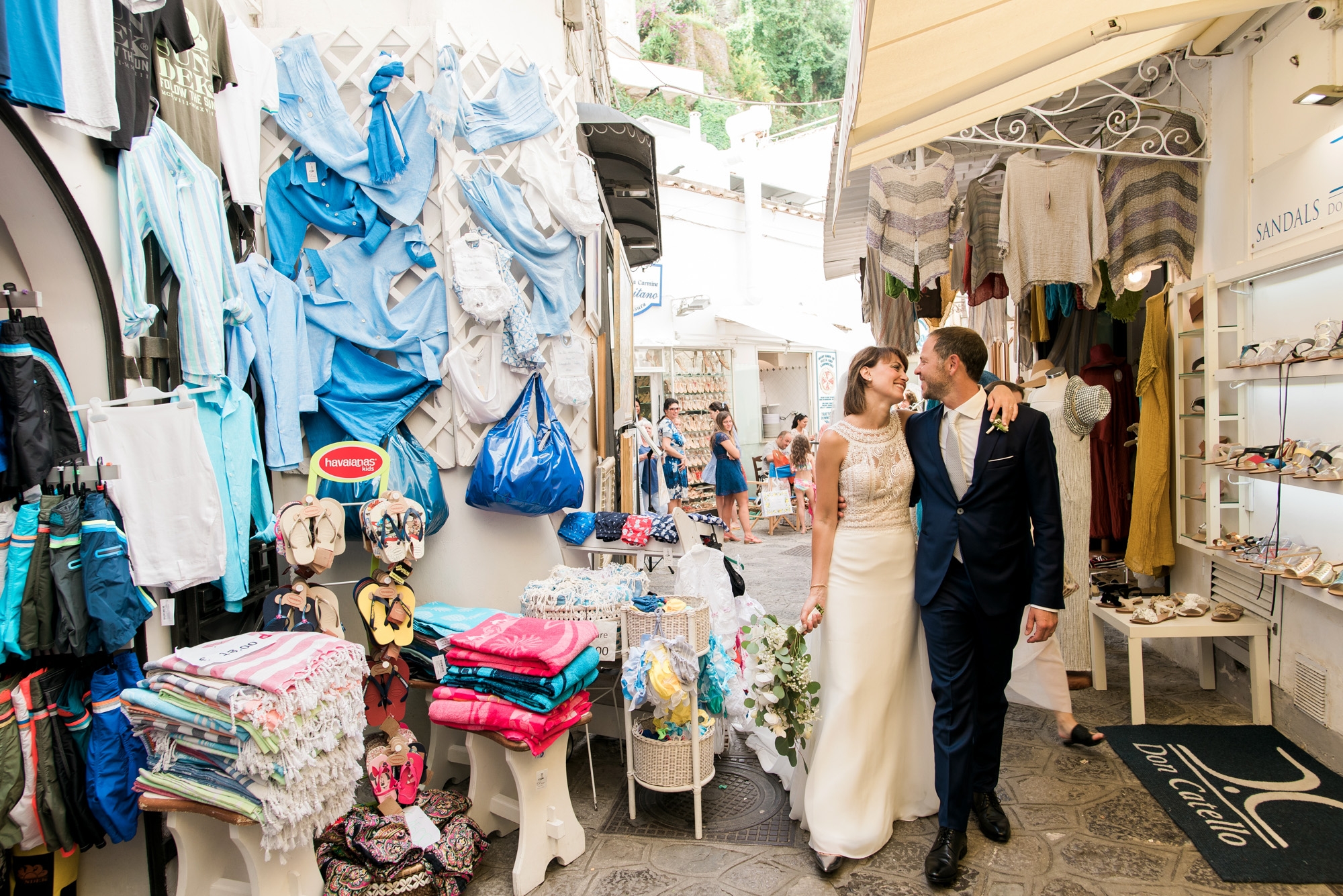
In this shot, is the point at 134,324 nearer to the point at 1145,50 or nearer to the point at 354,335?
the point at 354,335

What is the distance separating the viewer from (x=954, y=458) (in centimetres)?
278

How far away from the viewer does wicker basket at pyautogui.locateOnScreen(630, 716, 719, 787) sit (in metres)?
3.09

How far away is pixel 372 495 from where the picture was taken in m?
3.29

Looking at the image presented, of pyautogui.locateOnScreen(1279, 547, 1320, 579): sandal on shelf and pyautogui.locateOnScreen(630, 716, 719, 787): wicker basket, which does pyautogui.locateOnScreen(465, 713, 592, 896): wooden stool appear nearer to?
pyautogui.locateOnScreen(630, 716, 719, 787): wicker basket

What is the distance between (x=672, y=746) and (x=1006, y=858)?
1.29 meters

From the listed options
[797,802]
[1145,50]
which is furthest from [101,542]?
[1145,50]

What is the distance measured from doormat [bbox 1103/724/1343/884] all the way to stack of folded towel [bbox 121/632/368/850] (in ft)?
9.83

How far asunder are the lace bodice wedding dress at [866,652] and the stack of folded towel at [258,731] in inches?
65.8

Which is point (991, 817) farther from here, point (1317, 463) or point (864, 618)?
point (1317, 463)

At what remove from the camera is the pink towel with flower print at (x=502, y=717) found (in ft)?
9.04

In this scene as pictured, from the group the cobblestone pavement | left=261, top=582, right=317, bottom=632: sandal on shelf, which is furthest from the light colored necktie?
left=261, top=582, right=317, bottom=632: sandal on shelf

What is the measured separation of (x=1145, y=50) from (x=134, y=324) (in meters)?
4.93

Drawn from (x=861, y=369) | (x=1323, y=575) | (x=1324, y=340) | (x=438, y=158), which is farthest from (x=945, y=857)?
(x=438, y=158)

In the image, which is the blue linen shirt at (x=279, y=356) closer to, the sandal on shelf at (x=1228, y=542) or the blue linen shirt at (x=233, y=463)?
the blue linen shirt at (x=233, y=463)
